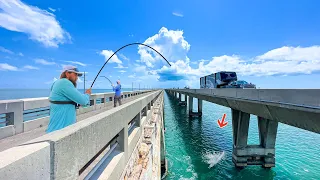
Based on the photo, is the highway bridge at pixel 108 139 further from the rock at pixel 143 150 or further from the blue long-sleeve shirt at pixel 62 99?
the blue long-sleeve shirt at pixel 62 99

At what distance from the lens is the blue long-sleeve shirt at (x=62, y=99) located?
114 inches

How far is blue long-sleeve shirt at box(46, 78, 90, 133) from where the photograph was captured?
2885 millimetres

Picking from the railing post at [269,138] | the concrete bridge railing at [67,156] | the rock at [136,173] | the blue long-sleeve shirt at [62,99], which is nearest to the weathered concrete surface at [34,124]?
the rock at [136,173]

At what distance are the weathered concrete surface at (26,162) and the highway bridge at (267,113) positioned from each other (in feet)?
26.5

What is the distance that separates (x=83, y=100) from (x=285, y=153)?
20.7 meters

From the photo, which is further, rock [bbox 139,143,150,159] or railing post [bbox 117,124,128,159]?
rock [bbox 139,143,150,159]

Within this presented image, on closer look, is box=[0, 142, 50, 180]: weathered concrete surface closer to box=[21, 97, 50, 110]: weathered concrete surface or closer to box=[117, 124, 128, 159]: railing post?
box=[117, 124, 128, 159]: railing post

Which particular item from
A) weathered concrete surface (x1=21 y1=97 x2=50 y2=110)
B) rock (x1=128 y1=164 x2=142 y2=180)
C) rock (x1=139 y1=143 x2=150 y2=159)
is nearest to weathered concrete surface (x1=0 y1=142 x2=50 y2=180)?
rock (x1=128 y1=164 x2=142 y2=180)

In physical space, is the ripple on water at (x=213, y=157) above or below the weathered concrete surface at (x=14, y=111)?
below

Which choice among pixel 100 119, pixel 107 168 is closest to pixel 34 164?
pixel 100 119

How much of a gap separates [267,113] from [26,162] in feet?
35.7

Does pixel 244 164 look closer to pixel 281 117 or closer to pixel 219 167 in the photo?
pixel 219 167

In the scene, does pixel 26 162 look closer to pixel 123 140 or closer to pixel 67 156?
pixel 67 156

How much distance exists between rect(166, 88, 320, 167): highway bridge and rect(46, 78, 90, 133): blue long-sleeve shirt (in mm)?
7597
